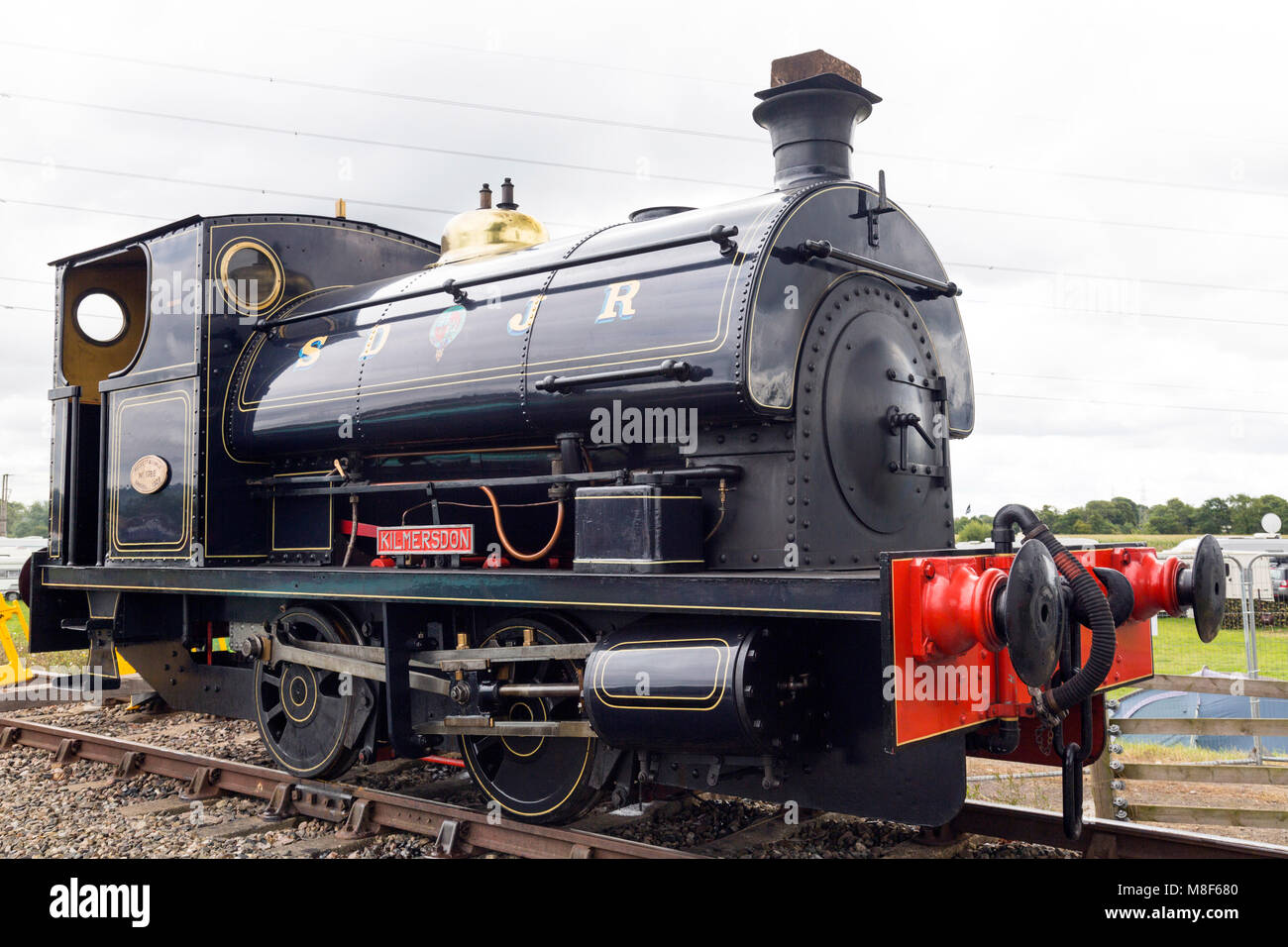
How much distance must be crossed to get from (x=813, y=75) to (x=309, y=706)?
4.24m

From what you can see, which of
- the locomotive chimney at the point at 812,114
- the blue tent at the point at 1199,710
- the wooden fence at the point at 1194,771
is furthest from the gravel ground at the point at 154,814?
the blue tent at the point at 1199,710

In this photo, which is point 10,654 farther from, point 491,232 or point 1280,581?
point 1280,581

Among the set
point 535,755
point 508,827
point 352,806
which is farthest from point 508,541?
point 352,806

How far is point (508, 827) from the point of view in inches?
189

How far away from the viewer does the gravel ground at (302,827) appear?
4.84 meters

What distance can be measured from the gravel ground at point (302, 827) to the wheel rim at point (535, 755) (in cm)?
41

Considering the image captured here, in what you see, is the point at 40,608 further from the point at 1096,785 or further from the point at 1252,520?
the point at 1252,520

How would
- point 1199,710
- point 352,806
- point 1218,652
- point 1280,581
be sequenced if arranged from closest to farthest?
point 352,806 < point 1199,710 < point 1280,581 < point 1218,652

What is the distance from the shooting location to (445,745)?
5336mm

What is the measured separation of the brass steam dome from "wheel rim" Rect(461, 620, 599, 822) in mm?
2407

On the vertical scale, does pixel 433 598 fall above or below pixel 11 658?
above

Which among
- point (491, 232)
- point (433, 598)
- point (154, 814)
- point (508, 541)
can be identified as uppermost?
point (491, 232)

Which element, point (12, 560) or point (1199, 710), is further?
point (12, 560)
